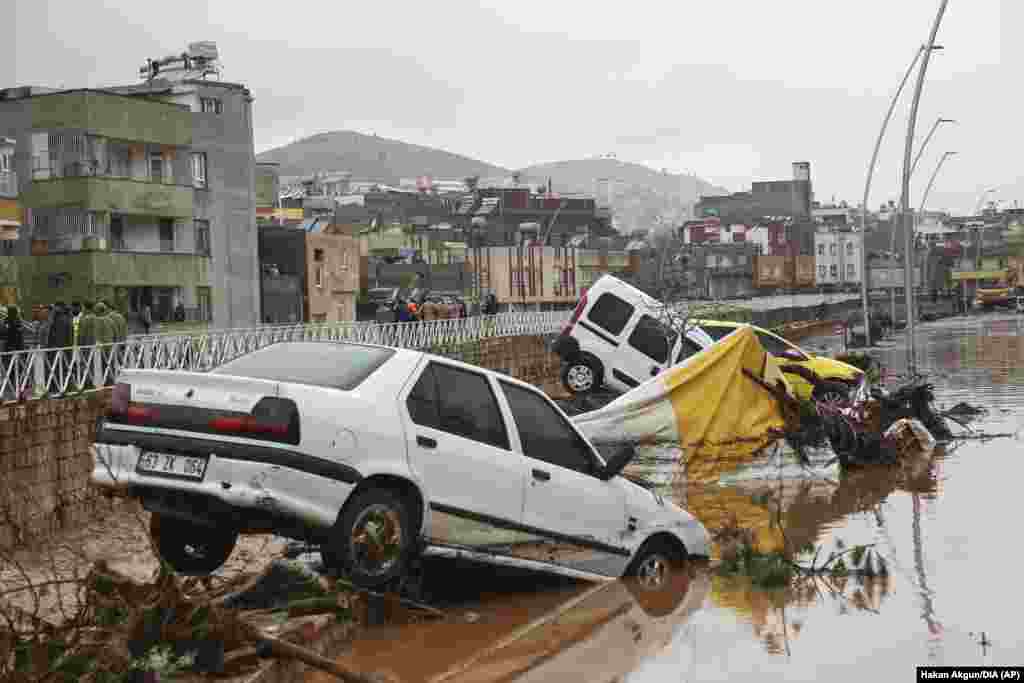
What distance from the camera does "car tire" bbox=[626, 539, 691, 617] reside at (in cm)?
1041

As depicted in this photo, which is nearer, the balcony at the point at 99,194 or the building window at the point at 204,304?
the balcony at the point at 99,194

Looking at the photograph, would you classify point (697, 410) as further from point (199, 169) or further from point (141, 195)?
point (199, 169)

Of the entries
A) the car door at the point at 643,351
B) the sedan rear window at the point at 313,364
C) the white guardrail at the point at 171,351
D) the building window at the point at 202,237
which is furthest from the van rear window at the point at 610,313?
the building window at the point at 202,237

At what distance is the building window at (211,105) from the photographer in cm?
6082

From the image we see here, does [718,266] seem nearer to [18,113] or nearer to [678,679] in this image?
[18,113]

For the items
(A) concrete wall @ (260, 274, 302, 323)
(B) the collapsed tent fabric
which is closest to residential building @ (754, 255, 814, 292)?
(A) concrete wall @ (260, 274, 302, 323)

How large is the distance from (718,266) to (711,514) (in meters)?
139

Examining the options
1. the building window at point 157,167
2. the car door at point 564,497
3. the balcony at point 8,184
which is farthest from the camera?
the building window at point 157,167

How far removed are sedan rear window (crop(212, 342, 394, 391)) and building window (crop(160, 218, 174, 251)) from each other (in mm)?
49419

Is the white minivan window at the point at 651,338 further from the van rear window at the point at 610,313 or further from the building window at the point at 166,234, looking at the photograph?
the building window at the point at 166,234

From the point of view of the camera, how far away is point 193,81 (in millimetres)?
61812

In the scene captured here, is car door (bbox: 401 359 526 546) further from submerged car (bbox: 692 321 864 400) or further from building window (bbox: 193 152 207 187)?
building window (bbox: 193 152 207 187)

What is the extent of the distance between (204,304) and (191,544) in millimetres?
50872

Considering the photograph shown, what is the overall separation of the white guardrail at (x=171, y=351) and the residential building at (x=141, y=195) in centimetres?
1658
